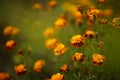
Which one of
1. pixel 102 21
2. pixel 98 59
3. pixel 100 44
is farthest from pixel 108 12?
pixel 98 59

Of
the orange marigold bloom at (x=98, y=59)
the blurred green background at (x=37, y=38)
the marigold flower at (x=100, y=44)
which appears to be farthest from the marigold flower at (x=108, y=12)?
the orange marigold bloom at (x=98, y=59)

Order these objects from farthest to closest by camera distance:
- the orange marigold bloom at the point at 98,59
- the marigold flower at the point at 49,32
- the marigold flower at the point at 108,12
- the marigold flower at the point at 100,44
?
1. the marigold flower at the point at 49,32
2. the marigold flower at the point at 108,12
3. the marigold flower at the point at 100,44
4. the orange marigold bloom at the point at 98,59

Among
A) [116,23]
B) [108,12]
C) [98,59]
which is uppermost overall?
[108,12]

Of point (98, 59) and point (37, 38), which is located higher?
point (37, 38)

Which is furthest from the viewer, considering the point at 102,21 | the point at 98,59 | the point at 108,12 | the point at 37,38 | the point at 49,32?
the point at 37,38

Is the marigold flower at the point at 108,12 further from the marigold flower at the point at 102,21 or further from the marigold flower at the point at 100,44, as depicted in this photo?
the marigold flower at the point at 100,44

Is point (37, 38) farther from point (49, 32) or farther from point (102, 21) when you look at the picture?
point (102, 21)

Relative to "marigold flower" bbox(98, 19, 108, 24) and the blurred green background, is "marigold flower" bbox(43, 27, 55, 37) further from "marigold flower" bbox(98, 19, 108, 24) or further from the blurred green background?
"marigold flower" bbox(98, 19, 108, 24)

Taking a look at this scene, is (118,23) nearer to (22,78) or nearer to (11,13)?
(22,78)
